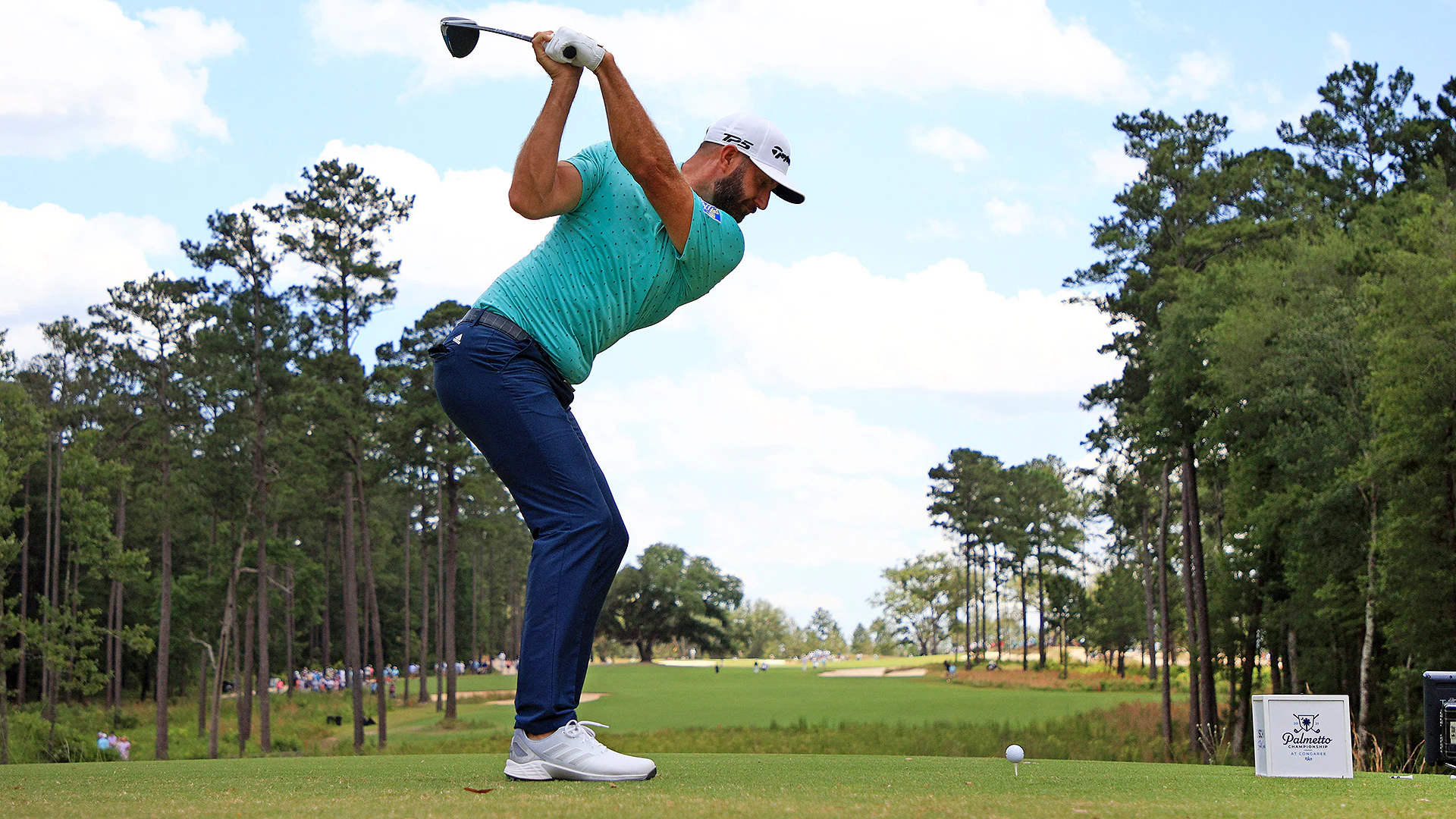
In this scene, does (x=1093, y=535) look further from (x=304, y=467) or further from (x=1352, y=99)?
(x=304, y=467)

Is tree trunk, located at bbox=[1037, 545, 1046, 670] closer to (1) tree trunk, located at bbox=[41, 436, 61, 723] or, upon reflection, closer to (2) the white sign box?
(1) tree trunk, located at bbox=[41, 436, 61, 723]

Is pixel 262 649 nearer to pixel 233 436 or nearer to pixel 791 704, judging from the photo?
pixel 233 436

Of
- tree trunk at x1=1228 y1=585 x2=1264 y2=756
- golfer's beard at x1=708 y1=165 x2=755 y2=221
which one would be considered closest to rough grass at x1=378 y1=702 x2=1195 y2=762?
tree trunk at x1=1228 y1=585 x2=1264 y2=756

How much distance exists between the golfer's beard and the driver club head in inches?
37.0

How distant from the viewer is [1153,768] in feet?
19.2

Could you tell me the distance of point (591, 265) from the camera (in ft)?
13.0

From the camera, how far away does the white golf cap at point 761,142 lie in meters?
4.12

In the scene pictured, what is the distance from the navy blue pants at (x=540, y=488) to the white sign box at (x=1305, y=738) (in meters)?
2.85

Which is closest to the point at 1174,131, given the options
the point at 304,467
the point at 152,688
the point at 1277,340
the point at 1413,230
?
the point at 1277,340

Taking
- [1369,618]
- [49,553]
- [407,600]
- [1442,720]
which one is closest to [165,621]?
[49,553]

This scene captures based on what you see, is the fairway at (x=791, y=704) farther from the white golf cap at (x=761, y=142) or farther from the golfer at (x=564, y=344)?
the white golf cap at (x=761, y=142)

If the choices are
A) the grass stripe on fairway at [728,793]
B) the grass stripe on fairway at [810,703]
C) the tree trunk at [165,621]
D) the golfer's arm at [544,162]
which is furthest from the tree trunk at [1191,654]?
the golfer's arm at [544,162]

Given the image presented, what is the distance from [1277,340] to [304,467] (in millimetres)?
30560

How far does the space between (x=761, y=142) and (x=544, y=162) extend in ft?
2.76
